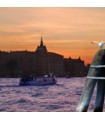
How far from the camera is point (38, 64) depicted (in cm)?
478

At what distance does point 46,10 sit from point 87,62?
0.64 meters

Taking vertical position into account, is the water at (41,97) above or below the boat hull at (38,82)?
below

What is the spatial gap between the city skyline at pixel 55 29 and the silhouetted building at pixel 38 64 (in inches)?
2.7

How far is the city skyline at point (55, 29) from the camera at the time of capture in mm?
4523

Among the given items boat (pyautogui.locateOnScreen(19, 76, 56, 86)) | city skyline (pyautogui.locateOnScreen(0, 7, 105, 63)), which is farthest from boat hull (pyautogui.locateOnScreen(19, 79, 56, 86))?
city skyline (pyautogui.locateOnScreen(0, 7, 105, 63))

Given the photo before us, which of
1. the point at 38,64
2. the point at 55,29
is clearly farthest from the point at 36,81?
the point at 55,29

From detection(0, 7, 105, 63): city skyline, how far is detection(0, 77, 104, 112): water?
0.30 metres

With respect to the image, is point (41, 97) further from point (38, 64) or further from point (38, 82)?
point (38, 64)

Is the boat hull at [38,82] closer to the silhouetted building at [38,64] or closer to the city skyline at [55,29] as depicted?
the silhouetted building at [38,64]

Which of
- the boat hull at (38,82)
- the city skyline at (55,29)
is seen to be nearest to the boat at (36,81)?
the boat hull at (38,82)

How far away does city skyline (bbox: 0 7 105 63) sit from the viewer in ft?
14.8

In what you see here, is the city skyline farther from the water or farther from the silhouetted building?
the water

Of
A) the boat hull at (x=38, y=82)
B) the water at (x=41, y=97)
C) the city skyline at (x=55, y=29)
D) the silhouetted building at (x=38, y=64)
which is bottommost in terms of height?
the water at (x=41, y=97)
